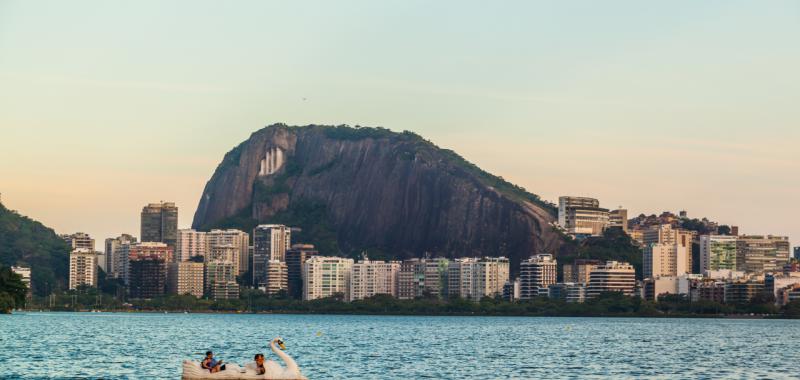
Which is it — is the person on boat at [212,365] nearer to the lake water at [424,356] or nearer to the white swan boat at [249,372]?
the white swan boat at [249,372]

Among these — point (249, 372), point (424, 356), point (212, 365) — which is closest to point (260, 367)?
point (249, 372)

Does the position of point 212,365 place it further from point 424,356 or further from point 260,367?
point 424,356

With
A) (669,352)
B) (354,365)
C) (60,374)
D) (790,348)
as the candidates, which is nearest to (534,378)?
(354,365)

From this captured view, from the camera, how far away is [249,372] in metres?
59.6

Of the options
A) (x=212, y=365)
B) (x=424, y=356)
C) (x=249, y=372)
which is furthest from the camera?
(x=424, y=356)

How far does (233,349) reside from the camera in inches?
4363

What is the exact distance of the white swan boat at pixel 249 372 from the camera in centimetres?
5909

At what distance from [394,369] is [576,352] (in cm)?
2832

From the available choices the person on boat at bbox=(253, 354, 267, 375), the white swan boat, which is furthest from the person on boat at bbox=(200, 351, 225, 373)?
the person on boat at bbox=(253, 354, 267, 375)

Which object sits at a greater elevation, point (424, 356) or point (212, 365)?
point (212, 365)

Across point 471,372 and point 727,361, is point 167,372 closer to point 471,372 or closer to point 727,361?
point 471,372

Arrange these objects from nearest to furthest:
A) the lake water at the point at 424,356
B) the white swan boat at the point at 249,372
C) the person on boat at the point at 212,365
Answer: the white swan boat at the point at 249,372 < the person on boat at the point at 212,365 < the lake water at the point at 424,356

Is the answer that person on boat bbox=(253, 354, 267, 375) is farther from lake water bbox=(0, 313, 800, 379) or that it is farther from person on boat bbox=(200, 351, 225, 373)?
lake water bbox=(0, 313, 800, 379)

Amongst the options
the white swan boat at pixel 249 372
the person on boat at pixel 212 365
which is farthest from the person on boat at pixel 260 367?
the person on boat at pixel 212 365
